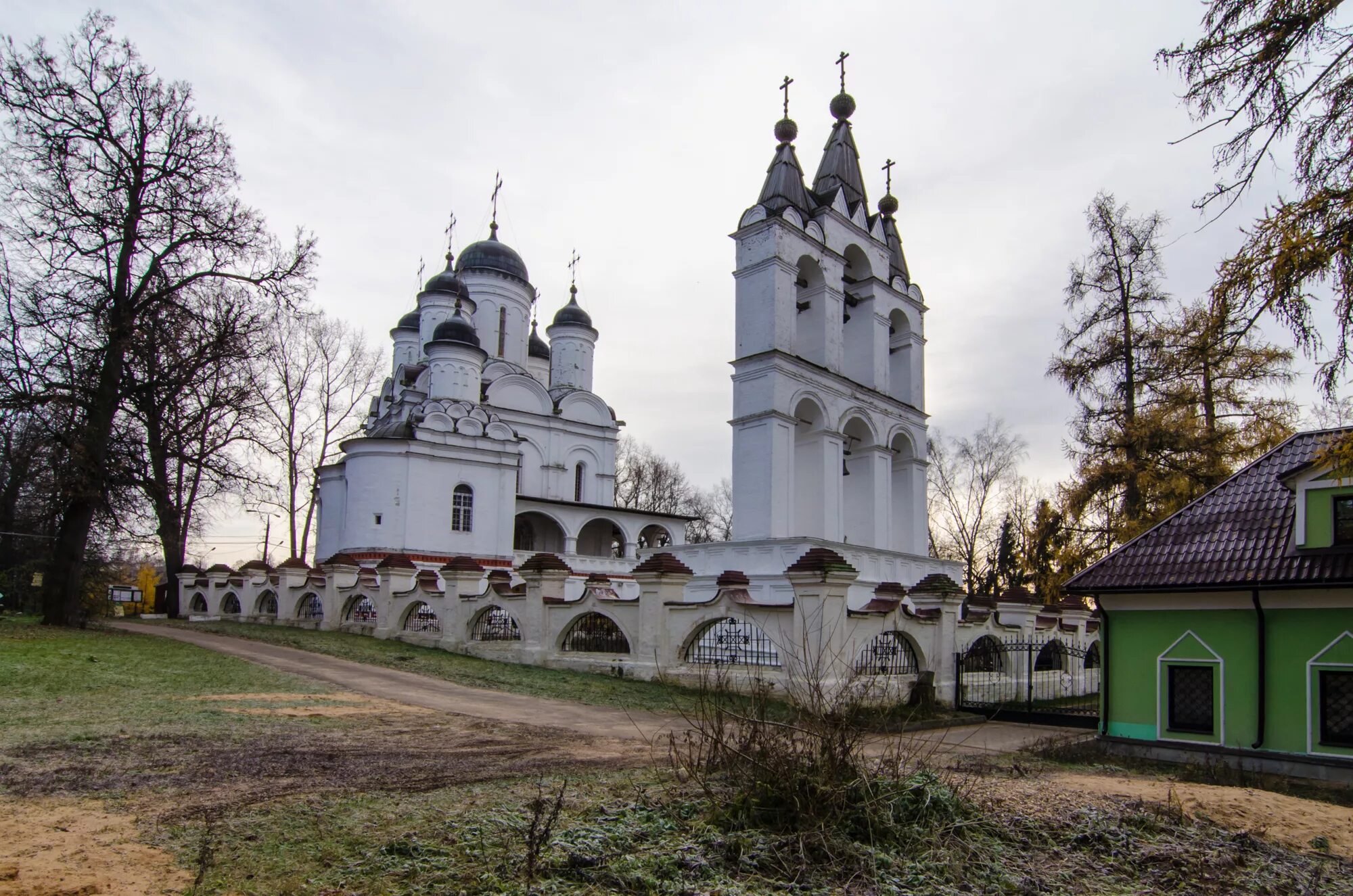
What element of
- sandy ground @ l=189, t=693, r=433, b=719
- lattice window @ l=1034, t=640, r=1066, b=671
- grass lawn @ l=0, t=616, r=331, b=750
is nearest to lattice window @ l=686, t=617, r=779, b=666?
sandy ground @ l=189, t=693, r=433, b=719

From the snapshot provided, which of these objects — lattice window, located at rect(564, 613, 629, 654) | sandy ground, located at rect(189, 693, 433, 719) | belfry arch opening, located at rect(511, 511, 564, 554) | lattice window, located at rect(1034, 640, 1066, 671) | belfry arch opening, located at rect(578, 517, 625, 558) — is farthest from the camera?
belfry arch opening, located at rect(578, 517, 625, 558)

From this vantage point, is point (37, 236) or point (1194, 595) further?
point (37, 236)

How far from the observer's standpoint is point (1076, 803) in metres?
6.39

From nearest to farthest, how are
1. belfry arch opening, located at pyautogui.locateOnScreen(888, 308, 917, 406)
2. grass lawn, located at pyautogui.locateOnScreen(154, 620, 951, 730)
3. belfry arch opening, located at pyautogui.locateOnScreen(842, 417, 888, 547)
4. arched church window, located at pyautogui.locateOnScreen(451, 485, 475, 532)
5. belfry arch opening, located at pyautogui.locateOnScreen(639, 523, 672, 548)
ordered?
1. grass lawn, located at pyautogui.locateOnScreen(154, 620, 951, 730)
2. belfry arch opening, located at pyautogui.locateOnScreen(842, 417, 888, 547)
3. belfry arch opening, located at pyautogui.locateOnScreen(888, 308, 917, 406)
4. arched church window, located at pyautogui.locateOnScreen(451, 485, 475, 532)
5. belfry arch opening, located at pyautogui.locateOnScreen(639, 523, 672, 548)

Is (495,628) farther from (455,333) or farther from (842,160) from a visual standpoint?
(455,333)

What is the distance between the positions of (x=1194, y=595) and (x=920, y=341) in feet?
50.8

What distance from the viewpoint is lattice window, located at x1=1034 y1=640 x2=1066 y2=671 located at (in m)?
18.0

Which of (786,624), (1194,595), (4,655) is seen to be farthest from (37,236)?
(1194,595)

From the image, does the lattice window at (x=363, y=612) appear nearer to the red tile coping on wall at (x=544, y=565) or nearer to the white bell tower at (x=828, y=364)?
the red tile coping on wall at (x=544, y=565)

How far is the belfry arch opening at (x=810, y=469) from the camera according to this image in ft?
71.3

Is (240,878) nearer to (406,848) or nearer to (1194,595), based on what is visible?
(406,848)

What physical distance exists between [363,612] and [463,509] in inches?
415

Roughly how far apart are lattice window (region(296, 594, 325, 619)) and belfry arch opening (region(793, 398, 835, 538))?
12.5m

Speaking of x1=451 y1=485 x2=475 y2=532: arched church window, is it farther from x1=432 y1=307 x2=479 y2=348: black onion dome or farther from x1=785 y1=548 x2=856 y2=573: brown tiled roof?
x1=785 y1=548 x2=856 y2=573: brown tiled roof
